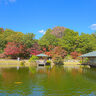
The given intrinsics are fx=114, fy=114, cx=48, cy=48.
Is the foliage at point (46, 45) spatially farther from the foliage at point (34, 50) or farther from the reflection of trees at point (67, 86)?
the reflection of trees at point (67, 86)

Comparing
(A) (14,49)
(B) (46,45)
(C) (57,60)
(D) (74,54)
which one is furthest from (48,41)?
(A) (14,49)

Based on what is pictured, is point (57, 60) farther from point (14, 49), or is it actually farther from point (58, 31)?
point (58, 31)

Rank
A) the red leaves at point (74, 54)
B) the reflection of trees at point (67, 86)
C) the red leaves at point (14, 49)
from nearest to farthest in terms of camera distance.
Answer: the reflection of trees at point (67, 86) < the red leaves at point (14, 49) < the red leaves at point (74, 54)

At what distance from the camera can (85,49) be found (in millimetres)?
31406

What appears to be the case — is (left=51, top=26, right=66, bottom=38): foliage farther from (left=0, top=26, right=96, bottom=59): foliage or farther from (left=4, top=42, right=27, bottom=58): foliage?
(left=4, top=42, right=27, bottom=58): foliage

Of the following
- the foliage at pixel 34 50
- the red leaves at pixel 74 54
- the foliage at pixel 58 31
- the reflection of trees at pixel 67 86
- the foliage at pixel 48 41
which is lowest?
the reflection of trees at pixel 67 86

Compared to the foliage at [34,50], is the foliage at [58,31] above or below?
above

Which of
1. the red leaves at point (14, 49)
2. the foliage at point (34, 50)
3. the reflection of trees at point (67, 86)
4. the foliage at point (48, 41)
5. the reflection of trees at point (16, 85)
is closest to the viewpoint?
the reflection of trees at point (67, 86)

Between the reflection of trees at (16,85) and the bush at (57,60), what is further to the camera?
the bush at (57,60)

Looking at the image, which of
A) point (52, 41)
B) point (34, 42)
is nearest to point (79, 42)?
point (52, 41)

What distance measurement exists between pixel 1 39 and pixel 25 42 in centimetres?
757

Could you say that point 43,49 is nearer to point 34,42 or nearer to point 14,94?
point 34,42

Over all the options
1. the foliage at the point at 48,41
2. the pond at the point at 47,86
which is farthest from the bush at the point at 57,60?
the pond at the point at 47,86

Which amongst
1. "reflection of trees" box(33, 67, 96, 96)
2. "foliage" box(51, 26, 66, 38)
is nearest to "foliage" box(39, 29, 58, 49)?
"foliage" box(51, 26, 66, 38)
